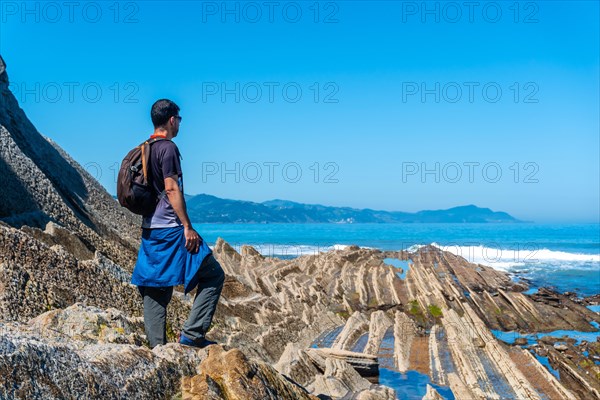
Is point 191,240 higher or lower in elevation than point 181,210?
lower

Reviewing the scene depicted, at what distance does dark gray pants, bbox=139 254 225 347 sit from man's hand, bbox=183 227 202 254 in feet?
0.62

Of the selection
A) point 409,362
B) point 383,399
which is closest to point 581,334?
point 409,362

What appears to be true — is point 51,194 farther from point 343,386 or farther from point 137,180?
point 137,180

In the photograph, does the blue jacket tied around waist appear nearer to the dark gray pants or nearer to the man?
the man

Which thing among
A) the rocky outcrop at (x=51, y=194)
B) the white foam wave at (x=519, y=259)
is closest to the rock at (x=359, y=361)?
the rocky outcrop at (x=51, y=194)

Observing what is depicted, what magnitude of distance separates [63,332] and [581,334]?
70.3 ft

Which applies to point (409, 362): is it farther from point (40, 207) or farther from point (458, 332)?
point (40, 207)

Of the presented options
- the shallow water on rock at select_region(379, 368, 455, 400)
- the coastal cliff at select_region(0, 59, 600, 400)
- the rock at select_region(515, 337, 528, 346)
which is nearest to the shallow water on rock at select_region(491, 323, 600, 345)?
the rock at select_region(515, 337, 528, 346)

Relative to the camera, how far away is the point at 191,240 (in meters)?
5.16

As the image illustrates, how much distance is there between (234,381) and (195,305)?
1.02 metres

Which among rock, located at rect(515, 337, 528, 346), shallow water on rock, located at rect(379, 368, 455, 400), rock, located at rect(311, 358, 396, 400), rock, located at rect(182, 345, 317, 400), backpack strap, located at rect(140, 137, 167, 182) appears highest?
backpack strap, located at rect(140, 137, 167, 182)

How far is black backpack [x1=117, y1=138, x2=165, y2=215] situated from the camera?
5102 millimetres

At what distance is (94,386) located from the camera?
3.81 metres

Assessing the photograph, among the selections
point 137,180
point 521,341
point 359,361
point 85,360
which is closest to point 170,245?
point 137,180
